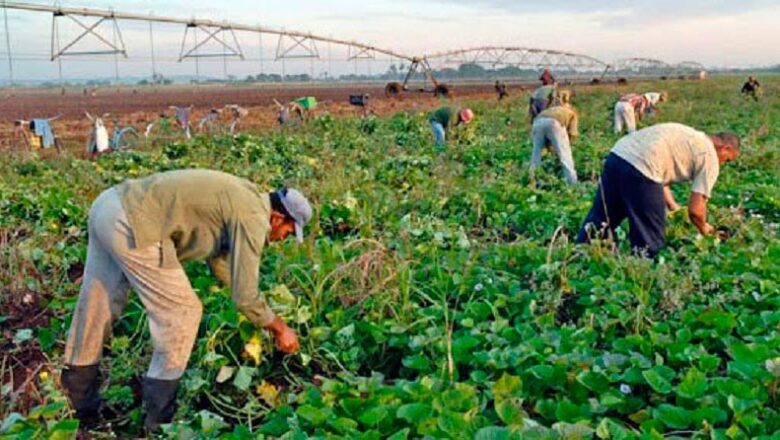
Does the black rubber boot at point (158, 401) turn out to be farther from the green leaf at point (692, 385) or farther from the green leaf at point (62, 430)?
the green leaf at point (692, 385)

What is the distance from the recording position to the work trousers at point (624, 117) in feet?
42.1

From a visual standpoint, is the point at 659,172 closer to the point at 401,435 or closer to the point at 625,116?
the point at 401,435

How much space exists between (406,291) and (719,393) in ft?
5.54

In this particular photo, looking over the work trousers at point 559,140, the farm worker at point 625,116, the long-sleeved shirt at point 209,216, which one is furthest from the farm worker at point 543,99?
the long-sleeved shirt at point 209,216

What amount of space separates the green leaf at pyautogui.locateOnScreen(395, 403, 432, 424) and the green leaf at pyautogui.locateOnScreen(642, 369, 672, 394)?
93 centimetres

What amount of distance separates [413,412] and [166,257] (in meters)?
1.32

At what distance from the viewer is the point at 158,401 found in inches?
129

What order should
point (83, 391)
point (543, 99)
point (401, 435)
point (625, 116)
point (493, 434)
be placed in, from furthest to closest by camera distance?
1. point (625, 116)
2. point (543, 99)
3. point (83, 391)
4. point (401, 435)
5. point (493, 434)

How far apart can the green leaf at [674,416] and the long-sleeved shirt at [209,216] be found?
1.71 m

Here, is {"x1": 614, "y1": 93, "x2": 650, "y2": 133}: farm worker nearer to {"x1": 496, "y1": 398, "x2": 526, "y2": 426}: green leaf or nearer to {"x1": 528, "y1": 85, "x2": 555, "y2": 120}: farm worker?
{"x1": 528, "y1": 85, "x2": 555, "y2": 120}: farm worker

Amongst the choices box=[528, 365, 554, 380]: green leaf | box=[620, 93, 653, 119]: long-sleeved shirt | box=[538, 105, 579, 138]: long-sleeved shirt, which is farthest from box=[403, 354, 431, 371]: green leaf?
box=[620, 93, 653, 119]: long-sleeved shirt

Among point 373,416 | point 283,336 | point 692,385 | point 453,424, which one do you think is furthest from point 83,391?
point 692,385

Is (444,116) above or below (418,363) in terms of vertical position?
above

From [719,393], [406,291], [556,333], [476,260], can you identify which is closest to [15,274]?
[406,291]
